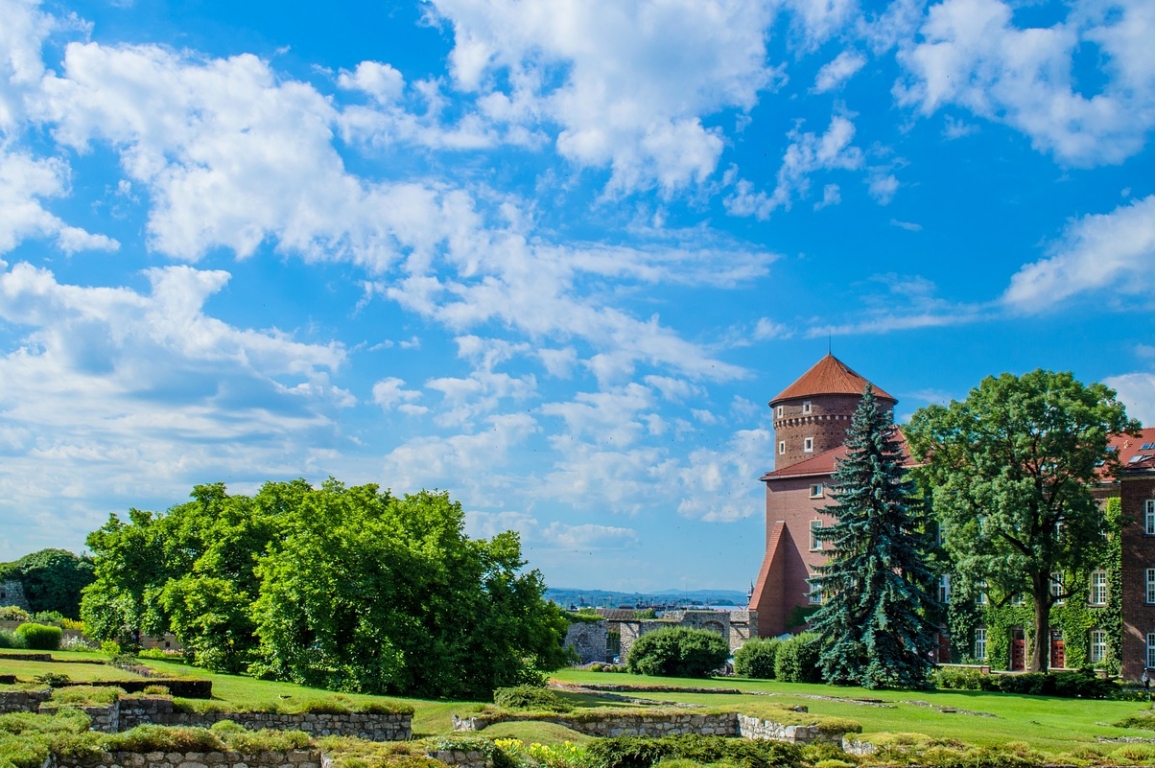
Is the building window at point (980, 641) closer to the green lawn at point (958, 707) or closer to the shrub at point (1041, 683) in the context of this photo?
the shrub at point (1041, 683)

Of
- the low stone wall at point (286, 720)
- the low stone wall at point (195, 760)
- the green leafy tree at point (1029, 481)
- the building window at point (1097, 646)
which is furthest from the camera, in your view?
the building window at point (1097, 646)

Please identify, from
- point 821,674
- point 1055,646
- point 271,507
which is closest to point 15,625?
point 271,507

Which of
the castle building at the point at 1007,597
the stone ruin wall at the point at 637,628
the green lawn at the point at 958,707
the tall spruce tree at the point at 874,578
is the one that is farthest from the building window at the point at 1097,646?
the stone ruin wall at the point at 637,628

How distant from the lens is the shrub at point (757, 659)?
48.8 m

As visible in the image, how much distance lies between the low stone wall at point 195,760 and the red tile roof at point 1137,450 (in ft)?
147

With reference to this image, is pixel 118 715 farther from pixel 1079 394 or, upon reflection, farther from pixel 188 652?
pixel 1079 394

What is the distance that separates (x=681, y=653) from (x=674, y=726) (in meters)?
28.5

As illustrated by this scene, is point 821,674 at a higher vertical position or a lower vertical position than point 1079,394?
lower

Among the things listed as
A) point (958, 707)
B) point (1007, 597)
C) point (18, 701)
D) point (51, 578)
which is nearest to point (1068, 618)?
→ point (1007, 597)

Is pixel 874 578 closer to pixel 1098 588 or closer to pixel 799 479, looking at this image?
pixel 1098 588

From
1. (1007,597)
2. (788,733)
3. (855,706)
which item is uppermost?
(1007,597)

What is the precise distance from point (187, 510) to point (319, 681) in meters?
14.8

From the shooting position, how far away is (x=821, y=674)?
148ft

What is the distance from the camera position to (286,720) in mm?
18984
